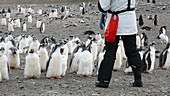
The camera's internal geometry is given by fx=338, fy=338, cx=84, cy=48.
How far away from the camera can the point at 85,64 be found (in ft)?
25.7

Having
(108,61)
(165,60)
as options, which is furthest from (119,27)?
(165,60)

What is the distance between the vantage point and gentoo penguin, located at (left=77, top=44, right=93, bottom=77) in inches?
308

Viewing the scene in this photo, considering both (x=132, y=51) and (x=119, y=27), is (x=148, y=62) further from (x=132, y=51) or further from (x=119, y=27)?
(x=119, y=27)

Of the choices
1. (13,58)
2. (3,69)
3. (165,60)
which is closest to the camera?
(3,69)

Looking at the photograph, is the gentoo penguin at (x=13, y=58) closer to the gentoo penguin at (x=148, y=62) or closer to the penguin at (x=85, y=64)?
the penguin at (x=85, y=64)

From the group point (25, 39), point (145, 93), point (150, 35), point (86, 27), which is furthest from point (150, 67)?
point (86, 27)

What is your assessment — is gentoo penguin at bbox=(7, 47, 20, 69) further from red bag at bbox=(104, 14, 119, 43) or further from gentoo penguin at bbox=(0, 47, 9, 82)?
red bag at bbox=(104, 14, 119, 43)

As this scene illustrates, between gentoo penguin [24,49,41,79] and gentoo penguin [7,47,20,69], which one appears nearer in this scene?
gentoo penguin [24,49,41,79]

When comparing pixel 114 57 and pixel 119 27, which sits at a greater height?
pixel 119 27

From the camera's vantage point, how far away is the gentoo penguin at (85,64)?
25.7ft

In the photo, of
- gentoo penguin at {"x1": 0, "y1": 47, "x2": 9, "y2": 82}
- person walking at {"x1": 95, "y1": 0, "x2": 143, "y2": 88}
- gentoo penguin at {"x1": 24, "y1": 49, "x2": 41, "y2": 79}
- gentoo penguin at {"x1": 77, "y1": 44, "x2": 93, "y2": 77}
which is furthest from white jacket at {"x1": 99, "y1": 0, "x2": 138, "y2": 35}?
gentoo penguin at {"x1": 0, "y1": 47, "x2": 9, "y2": 82}

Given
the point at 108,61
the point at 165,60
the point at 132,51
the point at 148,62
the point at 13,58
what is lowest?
the point at 165,60

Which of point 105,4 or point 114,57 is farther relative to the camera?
point 114,57

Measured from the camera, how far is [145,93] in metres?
5.84
